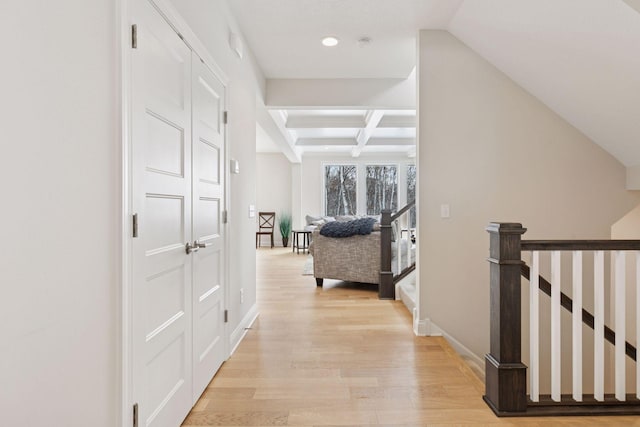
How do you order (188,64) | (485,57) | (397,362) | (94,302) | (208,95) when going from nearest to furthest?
(94,302), (188,64), (208,95), (397,362), (485,57)

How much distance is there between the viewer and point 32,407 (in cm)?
95

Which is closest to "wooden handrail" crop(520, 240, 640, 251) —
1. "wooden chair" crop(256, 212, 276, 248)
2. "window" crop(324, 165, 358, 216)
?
"window" crop(324, 165, 358, 216)

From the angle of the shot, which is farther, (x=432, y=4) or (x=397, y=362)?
(x=432, y=4)

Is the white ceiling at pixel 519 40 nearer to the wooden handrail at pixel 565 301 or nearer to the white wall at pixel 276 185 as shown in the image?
the wooden handrail at pixel 565 301

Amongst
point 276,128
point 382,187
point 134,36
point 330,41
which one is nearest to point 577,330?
point 134,36

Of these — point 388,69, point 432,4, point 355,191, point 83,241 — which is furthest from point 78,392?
point 355,191

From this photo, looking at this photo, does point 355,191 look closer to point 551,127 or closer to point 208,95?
point 551,127

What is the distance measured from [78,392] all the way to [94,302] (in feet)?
0.85

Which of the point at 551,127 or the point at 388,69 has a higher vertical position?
the point at 388,69

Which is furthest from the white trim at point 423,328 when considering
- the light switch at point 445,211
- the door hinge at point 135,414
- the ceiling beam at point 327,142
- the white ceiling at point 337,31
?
the ceiling beam at point 327,142

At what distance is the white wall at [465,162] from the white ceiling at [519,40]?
14cm

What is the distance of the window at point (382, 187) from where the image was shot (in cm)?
1055

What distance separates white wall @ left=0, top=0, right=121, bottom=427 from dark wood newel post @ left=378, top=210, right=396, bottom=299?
3.73 metres

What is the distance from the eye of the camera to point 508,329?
210 cm
